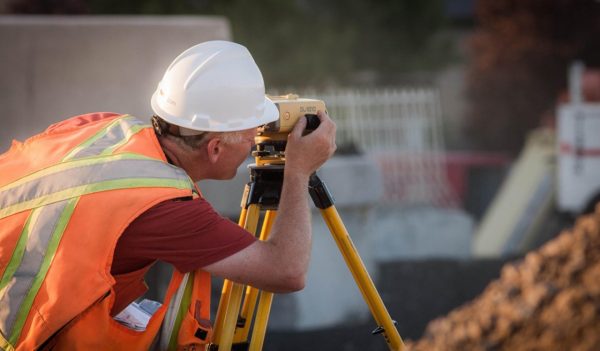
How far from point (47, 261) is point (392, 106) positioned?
7799 millimetres

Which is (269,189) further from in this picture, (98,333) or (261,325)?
(98,333)

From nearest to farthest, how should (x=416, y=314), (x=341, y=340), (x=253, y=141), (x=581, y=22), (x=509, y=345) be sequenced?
(x=509, y=345), (x=253, y=141), (x=341, y=340), (x=416, y=314), (x=581, y=22)

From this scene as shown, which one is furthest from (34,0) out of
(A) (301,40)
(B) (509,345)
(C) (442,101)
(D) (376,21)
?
(C) (442,101)

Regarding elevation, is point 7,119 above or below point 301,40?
above

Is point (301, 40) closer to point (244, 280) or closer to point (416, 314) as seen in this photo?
point (416, 314)

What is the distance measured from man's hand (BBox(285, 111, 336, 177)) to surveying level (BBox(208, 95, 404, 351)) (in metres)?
0.07

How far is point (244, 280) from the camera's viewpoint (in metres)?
2.77

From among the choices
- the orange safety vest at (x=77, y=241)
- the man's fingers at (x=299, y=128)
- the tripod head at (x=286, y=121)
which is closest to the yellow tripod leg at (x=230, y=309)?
the orange safety vest at (x=77, y=241)

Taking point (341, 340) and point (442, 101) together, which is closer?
point (341, 340)

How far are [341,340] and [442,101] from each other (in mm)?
14024

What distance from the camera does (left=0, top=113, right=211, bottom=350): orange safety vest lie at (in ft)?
8.87

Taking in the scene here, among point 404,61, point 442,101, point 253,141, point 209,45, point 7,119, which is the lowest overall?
point 442,101

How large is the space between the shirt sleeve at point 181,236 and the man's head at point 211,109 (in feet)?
0.79

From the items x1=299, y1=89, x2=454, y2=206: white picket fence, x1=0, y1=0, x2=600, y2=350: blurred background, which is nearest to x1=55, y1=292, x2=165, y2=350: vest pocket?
x1=0, y1=0, x2=600, y2=350: blurred background
